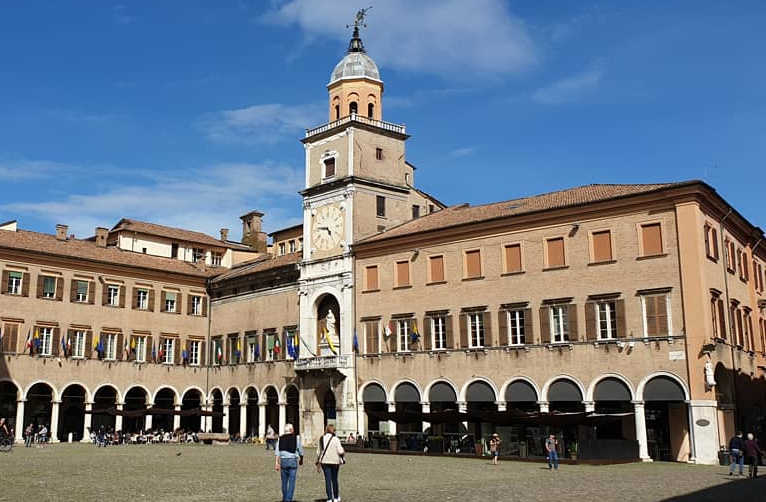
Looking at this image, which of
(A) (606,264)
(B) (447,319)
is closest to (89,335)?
(B) (447,319)

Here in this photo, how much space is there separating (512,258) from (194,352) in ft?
83.4

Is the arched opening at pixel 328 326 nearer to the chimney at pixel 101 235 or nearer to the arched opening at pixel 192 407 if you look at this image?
the arched opening at pixel 192 407

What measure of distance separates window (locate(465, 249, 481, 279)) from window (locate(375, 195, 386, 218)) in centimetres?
918

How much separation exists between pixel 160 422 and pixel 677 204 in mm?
35627

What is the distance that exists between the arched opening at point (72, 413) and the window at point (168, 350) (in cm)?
543

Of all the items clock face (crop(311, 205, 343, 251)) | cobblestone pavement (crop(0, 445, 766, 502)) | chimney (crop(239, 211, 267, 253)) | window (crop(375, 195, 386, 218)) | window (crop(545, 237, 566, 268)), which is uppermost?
chimney (crop(239, 211, 267, 253))

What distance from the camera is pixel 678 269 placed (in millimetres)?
35625

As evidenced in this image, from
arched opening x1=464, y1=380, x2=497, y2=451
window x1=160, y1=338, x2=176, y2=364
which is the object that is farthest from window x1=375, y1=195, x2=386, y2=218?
window x1=160, y1=338, x2=176, y2=364

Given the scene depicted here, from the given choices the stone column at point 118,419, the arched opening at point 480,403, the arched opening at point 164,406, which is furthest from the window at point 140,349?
the arched opening at point 480,403

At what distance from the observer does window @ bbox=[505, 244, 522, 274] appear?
134 ft

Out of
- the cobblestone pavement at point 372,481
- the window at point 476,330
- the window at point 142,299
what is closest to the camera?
the cobblestone pavement at point 372,481

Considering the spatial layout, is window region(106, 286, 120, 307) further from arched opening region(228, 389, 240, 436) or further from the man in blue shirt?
the man in blue shirt

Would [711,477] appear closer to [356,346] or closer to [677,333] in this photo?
[677,333]

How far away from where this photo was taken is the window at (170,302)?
56562 mm
